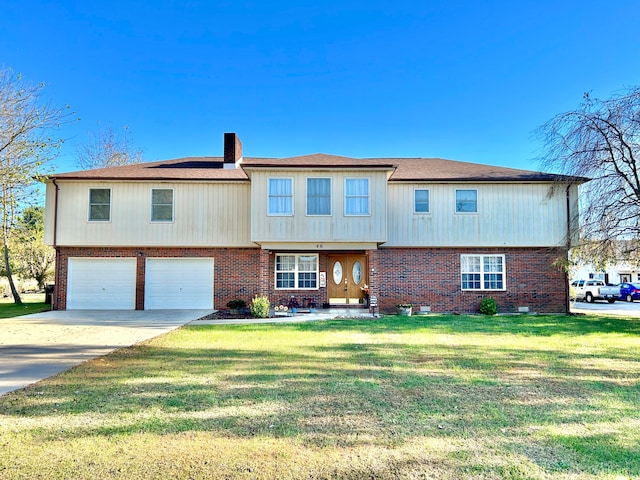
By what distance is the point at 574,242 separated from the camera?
1414cm

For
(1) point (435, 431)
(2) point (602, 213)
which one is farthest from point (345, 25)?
(1) point (435, 431)

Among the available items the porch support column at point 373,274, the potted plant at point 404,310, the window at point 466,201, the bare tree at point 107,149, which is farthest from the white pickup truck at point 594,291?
the bare tree at point 107,149

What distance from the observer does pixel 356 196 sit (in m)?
14.8

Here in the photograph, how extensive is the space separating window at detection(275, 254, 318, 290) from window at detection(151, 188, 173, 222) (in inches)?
188

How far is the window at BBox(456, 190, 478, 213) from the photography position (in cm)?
1630

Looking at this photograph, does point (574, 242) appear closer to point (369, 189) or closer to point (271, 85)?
point (369, 189)

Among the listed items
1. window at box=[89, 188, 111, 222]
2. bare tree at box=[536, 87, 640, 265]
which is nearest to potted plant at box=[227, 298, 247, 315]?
window at box=[89, 188, 111, 222]

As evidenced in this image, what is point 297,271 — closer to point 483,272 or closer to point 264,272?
point 264,272

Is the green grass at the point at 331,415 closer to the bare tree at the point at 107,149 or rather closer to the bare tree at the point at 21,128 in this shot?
the bare tree at the point at 21,128

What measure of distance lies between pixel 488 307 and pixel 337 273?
20.3ft

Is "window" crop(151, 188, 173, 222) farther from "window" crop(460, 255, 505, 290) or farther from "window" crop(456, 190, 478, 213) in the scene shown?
"window" crop(460, 255, 505, 290)

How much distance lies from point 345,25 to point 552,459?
1548cm

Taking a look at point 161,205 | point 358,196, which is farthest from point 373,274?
point 161,205

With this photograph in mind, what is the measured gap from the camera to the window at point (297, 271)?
671 inches
